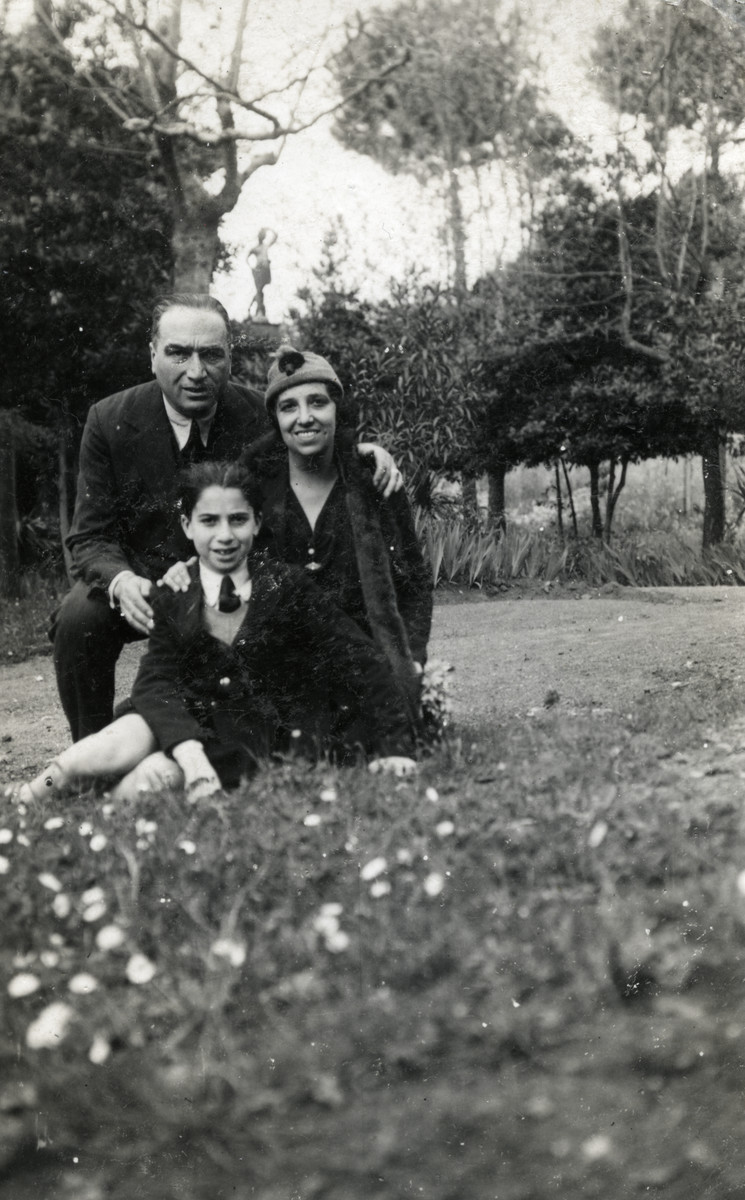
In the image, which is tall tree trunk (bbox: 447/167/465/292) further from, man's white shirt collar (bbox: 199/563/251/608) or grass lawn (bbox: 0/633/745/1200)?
grass lawn (bbox: 0/633/745/1200)

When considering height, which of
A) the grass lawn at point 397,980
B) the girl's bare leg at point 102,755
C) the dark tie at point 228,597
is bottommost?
the grass lawn at point 397,980

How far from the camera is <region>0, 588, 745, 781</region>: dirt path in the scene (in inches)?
78.6

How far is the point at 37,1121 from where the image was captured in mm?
1781

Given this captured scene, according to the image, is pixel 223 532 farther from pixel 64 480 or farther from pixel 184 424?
pixel 64 480

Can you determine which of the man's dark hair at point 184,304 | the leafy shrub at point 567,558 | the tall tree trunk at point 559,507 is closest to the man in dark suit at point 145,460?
the man's dark hair at point 184,304

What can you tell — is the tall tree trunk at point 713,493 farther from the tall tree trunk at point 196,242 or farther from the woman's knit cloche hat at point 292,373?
the tall tree trunk at point 196,242

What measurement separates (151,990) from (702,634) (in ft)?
4.25

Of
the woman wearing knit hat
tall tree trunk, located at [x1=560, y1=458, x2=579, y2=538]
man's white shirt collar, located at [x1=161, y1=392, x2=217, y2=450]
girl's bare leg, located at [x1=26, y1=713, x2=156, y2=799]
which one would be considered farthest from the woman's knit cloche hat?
girl's bare leg, located at [x1=26, y1=713, x2=156, y2=799]

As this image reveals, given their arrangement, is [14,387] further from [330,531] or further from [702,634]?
[702,634]

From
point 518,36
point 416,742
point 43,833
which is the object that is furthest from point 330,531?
point 518,36

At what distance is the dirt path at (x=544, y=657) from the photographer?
1997 millimetres

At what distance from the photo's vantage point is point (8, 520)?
2.10 metres

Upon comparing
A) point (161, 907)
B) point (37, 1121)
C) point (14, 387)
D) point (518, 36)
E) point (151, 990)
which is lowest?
point (37, 1121)

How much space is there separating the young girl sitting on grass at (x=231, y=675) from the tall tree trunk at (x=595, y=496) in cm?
58
